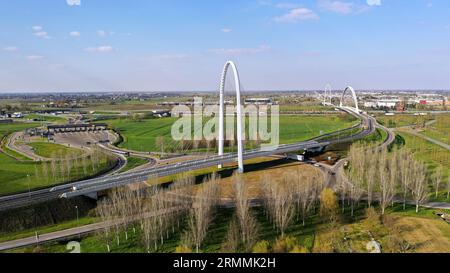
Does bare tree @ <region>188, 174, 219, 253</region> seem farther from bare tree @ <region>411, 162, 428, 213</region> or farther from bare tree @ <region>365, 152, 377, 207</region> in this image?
bare tree @ <region>411, 162, 428, 213</region>

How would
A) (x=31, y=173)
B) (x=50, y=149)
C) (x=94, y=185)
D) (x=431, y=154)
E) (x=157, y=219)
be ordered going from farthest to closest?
1. (x=50, y=149)
2. (x=431, y=154)
3. (x=31, y=173)
4. (x=94, y=185)
5. (x=157, y=219)

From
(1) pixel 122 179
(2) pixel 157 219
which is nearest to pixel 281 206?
(2) pixel 157 219

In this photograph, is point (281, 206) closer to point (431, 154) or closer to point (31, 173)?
point (31, 173)

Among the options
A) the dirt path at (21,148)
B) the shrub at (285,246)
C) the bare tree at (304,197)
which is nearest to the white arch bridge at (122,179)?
the bare tree at (304,197)

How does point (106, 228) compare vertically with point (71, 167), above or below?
below

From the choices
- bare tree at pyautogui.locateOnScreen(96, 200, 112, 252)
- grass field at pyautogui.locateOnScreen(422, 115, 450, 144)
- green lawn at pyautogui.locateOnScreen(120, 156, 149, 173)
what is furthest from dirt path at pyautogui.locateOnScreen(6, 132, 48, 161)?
grass field at pyautogui.locateOnScreen(422, 115, 450, 144)

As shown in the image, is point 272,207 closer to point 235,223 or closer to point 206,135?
point 235,223
